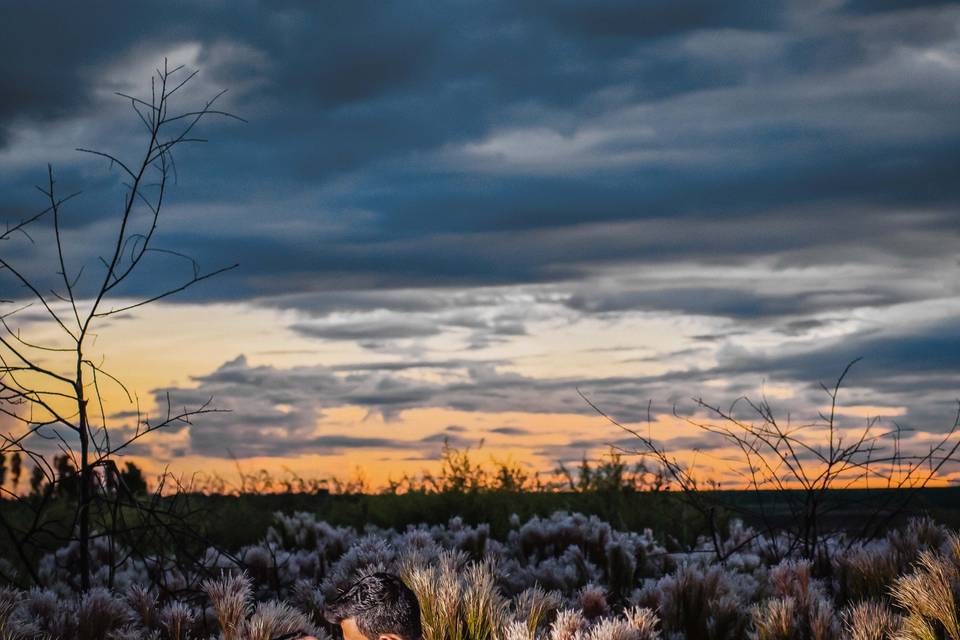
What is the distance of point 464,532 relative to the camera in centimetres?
680

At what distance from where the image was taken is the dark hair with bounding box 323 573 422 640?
2723mm

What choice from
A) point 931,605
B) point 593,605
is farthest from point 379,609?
point 931,605

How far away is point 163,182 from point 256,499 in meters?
11.4

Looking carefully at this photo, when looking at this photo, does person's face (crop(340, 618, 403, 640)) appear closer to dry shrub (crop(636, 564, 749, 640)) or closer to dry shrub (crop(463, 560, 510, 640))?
dry shrub (crop(463, 560, 510, 640))

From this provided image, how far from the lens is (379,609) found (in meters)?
2.73

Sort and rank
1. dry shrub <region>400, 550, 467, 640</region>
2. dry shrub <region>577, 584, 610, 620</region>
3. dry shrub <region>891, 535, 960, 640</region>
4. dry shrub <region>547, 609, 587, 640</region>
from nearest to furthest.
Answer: dry shrub <region>547, 609, 587, 640</region> < dry shrub <region>400, 550, 467, 640</region> < dry shrub <region>891, 535, 960, 640</region> < dry shrub <region>577, 584, 610, 620</region>

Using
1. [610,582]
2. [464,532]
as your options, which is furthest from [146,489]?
[610,582]

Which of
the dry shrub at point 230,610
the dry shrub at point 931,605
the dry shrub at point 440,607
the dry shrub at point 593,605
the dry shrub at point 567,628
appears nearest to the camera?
the dry shrub at point 567,628

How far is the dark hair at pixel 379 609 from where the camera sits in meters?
2.72

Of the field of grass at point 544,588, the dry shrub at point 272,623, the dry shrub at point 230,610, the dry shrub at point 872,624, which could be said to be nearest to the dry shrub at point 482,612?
the field of grass at point 544,588

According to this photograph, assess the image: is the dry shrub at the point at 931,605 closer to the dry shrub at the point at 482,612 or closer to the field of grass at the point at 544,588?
the field of grass at the point at 544,588

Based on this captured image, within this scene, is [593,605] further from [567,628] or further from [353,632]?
[353,632]

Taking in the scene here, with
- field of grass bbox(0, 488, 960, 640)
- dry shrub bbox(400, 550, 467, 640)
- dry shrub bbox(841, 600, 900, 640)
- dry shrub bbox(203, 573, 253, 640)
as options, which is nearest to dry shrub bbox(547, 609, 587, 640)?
field of grass bbox(0, 488, 960, 640)

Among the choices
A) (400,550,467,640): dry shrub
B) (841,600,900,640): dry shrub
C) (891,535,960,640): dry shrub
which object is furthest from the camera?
(891,535,960,640): dry shrub
